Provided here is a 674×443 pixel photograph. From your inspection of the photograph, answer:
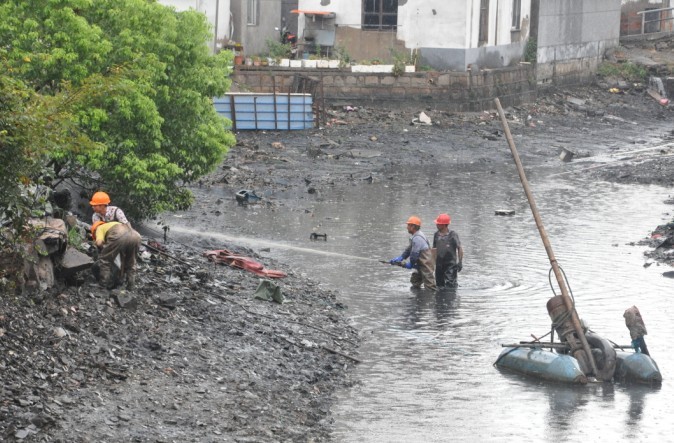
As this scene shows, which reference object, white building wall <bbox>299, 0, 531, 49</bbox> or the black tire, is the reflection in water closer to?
the black tire

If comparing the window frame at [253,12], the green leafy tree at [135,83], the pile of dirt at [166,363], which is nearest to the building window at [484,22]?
the window frame at [253,12]

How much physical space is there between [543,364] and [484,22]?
96.9 feet

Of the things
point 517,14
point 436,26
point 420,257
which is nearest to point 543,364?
point 420,257

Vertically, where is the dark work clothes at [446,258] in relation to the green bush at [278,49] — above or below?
below

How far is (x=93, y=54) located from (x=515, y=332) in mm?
7604

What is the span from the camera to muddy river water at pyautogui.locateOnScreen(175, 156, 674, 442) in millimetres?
13523

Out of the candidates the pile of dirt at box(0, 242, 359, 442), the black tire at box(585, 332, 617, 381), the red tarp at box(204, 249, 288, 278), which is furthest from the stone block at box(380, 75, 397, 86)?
the black tire at box(585, 332, 617, 381)

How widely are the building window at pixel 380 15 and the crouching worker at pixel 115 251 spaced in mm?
27918

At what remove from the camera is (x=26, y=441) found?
34.4ft

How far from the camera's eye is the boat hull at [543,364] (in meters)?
14.7

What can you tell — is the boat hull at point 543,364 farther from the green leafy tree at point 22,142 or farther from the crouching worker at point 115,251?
the green leafy tree at point 22,142

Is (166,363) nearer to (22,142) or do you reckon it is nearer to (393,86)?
(22,142)

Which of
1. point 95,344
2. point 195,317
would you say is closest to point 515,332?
point 195,317

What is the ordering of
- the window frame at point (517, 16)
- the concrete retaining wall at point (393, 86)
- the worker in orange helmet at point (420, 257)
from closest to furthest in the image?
the worker in orange helmet at point (420, 257) < the concrete retaining wall at point (393, 86) < the window frame at point (517, 16)
